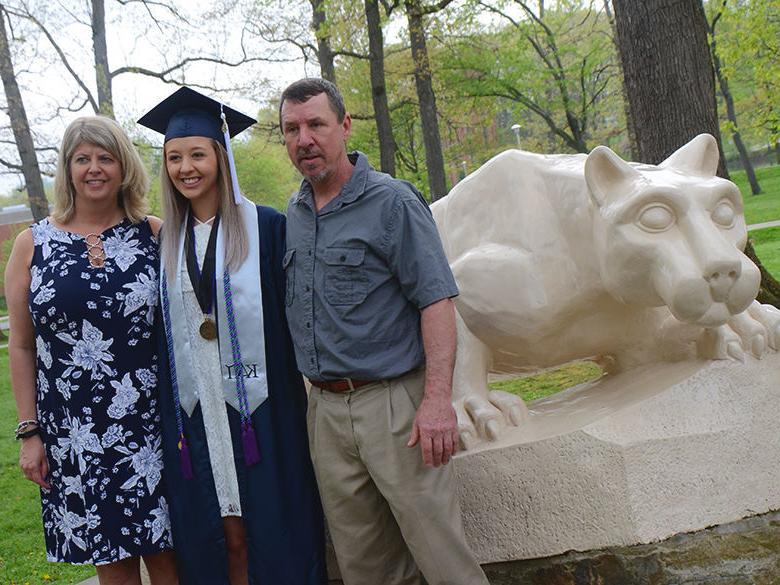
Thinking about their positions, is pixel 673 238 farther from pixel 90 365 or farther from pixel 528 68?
pixel 528 68

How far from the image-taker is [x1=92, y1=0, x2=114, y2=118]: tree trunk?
1586cm

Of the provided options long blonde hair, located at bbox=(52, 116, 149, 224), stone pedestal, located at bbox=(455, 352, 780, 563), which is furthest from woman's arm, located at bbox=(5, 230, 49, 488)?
stone pedestal, located at bbox=(455, 352, 780, 563)

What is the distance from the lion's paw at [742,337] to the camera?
10.3 feet

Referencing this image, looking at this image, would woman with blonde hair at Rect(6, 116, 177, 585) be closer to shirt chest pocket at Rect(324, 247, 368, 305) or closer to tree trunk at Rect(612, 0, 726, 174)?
shirt chest pocket at Rect(324, 247, 368, 305)

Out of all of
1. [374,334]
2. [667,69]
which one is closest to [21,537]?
[374,334]

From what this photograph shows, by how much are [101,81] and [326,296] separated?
15076 millimetres

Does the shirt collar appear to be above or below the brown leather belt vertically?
above

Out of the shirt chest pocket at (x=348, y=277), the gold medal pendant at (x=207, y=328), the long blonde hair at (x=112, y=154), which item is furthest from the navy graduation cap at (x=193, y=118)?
the shirt chest pocket at (x=348, y=277)

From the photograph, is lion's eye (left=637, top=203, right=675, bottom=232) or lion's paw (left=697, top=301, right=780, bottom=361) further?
lion's paw (left=697, top=301, right=780, bottom=361)

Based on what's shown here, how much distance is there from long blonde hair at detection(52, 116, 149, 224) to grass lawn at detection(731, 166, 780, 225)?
1713 cm

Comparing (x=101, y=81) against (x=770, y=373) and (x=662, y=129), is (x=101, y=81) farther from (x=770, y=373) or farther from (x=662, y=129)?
(x=770, y=373)

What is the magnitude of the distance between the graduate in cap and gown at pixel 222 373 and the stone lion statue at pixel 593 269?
0.82 meters

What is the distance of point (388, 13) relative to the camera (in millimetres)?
9984

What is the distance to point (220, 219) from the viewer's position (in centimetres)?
286
